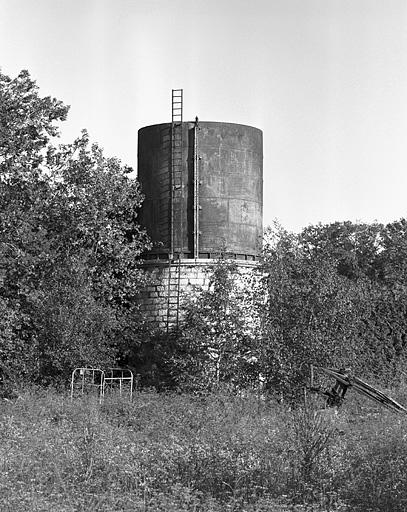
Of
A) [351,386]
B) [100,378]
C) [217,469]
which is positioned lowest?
[100,378]

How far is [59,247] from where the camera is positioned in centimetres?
3441

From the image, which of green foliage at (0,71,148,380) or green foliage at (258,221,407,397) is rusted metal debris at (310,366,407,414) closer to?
green foliage at (258,221,407,397)

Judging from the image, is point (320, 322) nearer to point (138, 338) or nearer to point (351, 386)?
point (351, 386)

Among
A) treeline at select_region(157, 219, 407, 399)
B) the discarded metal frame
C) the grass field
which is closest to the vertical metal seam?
treeline at select_region(157, 219, 407, 399)

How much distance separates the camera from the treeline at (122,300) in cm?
2938

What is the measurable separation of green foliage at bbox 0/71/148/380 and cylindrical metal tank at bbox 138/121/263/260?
898 millimetres

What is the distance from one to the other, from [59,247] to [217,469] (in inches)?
847

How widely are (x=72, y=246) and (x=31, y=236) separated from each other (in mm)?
3100

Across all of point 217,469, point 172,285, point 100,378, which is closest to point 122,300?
point 172,285

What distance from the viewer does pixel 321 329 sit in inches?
1152

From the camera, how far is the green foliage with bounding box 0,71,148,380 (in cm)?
3038

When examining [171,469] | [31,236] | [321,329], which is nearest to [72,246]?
[31,236]

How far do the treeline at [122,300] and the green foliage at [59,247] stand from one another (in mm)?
43

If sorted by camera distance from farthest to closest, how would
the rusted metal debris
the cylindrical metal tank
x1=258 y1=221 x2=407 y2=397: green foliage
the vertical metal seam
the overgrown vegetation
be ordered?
the cylindrical metal tank → the vertical metal seam → x1=258 y1=221 x2=407 y2=397: green foliage → the rusted metal debris → the overgrown vegetation
